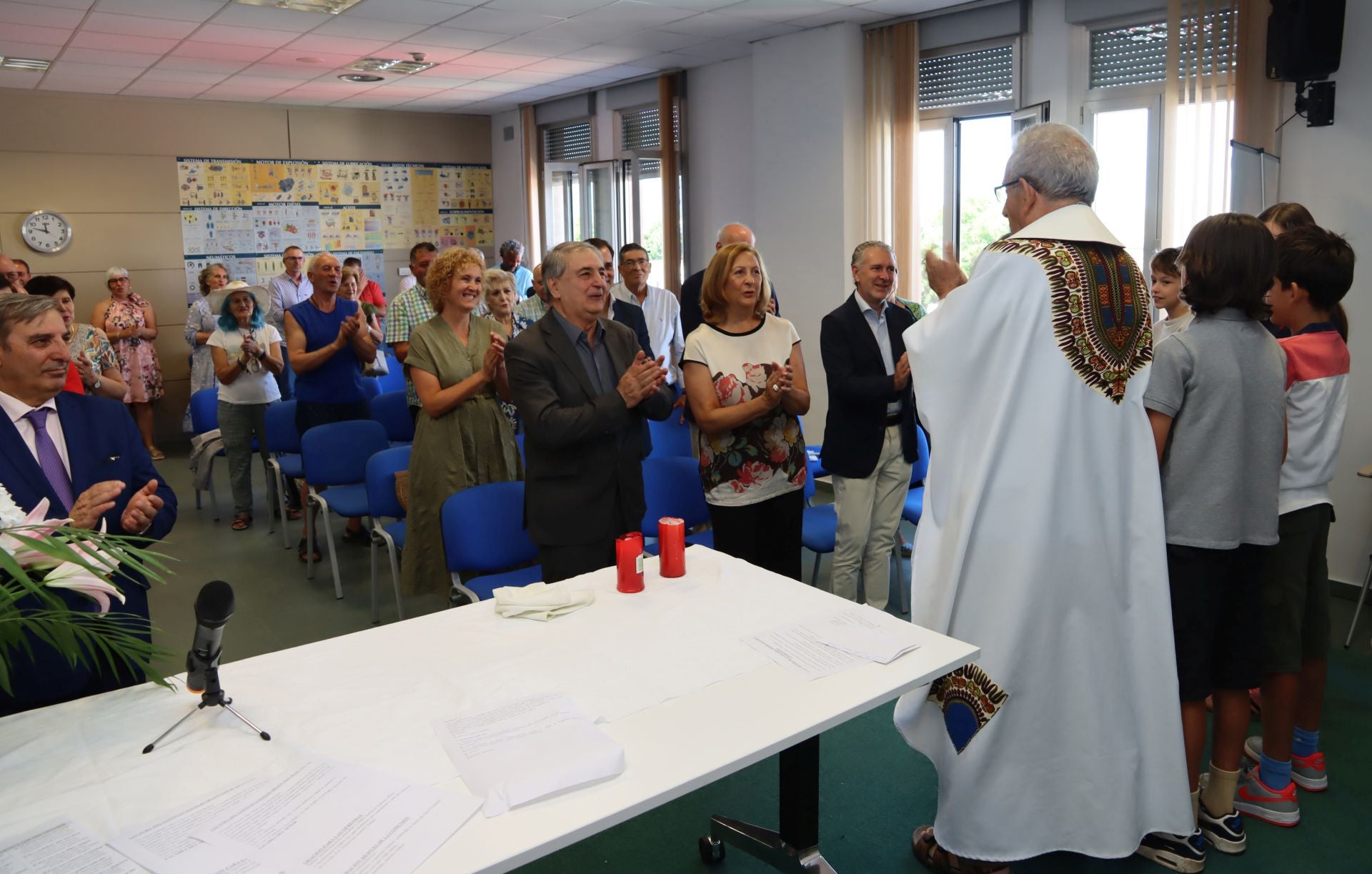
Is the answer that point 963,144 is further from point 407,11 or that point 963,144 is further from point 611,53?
point 407,11

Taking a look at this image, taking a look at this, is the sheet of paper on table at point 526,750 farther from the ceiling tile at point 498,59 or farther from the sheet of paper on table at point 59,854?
the ceiling tile at point 498,59

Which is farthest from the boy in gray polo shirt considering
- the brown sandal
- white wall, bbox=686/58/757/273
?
white wall, bbox=686/58/757/273

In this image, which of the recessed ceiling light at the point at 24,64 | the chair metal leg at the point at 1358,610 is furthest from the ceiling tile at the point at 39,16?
the chair metal leg at the point at 1358,610

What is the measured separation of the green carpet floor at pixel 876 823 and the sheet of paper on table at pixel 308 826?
4.19 ft

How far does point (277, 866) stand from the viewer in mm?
1317

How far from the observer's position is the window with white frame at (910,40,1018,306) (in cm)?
622

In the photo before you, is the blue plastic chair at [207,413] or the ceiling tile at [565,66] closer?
the blue plastic chair at [207,413]

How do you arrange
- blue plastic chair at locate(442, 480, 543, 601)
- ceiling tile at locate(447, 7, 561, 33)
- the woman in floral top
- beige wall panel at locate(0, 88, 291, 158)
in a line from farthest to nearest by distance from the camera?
1. beige wall panel at locate(0, 88, 291, 158)
2. ceiling tile at locate(447, 7, 561, 33)
3. the woman in floral top
4. blue plastic chair at locate(442, 480, 543, 601)

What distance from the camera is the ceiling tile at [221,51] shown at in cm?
A: 694

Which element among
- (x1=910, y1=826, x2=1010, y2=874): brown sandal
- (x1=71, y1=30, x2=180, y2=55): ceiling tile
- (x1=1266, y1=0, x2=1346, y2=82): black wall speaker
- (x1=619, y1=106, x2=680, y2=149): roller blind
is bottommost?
(x1=910, y1=826, x2=1010, y2=874): brown sandal

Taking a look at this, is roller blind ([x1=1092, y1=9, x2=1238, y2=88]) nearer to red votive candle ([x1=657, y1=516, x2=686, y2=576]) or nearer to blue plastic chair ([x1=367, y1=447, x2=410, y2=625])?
red votive candle ([x1=657, y1=516, x2=686, y2=576])

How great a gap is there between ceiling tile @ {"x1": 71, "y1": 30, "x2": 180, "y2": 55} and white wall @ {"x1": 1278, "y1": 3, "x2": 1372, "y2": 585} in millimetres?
6863

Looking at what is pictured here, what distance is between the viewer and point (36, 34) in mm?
6484

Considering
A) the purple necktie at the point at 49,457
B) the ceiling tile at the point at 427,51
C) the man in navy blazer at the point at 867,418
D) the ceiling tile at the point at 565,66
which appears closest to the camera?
the purple necktie at the point at 49,457
